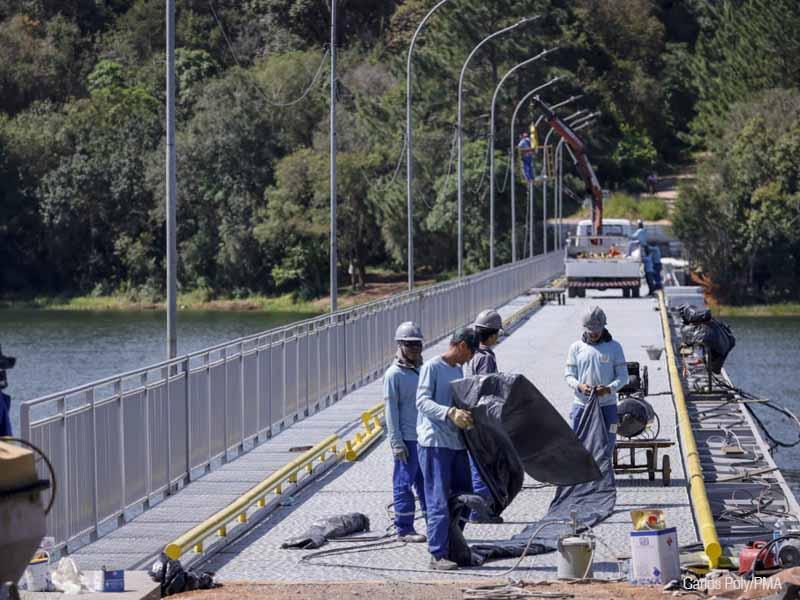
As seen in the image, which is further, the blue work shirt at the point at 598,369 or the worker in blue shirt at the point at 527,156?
the worker in blue shirt at the point at 527,156

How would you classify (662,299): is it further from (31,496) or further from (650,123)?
(650,123)

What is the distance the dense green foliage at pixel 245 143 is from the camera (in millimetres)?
95000

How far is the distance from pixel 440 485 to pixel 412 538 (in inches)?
53.1

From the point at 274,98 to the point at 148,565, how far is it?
8816 centimetres

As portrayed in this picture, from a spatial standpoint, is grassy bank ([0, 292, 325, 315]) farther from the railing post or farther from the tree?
the railing post

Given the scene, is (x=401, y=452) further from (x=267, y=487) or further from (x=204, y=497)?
(x=204, y=497)

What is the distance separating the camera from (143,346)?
68750 millimetres

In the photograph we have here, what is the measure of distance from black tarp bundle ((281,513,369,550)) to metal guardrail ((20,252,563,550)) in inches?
62.6

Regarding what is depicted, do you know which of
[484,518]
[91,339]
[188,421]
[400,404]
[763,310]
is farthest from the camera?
[763,310]

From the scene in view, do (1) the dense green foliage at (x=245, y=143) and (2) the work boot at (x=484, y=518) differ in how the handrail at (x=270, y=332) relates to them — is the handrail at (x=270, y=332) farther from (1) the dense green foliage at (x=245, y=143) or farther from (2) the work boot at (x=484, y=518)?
(1) the dense green foliage at (x=245, y=143)

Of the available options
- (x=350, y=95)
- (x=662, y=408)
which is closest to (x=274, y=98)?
(x=350, y=95)

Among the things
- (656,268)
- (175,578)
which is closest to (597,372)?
(175,578)

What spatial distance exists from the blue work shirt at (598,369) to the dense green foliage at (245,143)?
75737 millimetres

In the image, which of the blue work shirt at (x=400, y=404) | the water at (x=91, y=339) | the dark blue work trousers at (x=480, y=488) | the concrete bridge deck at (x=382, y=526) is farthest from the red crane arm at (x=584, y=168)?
the blue work shirt at (x=400, y=404)
